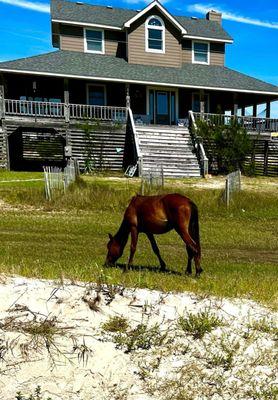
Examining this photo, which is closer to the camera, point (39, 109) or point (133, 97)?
point (39, 109)

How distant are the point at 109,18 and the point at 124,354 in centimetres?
3196

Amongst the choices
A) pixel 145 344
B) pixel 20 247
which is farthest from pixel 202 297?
pixel 20 247

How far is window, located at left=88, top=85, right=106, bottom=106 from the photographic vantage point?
1225 inches

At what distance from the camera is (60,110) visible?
90.2 feet

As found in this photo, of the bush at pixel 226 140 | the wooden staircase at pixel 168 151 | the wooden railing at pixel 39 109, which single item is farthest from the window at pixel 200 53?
the wooden railing at pixel 39 109

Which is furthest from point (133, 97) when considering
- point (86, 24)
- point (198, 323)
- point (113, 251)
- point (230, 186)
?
point (198, 323)

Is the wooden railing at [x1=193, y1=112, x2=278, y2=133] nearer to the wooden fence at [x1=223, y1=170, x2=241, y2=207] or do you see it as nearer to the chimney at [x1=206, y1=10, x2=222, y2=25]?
the wooden fence at [x1=223, y1=170, x2=241, y2=207]

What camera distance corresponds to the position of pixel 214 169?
92.0ft

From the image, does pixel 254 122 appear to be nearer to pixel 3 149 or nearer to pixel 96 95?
pixel 96 95

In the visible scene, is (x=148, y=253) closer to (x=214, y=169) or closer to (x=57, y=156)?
(x=214, y=169)

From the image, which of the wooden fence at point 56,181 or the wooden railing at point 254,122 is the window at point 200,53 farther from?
the wooden fence at point 56,181

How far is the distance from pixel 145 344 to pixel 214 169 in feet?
79.8

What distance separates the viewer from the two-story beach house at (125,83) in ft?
87.8

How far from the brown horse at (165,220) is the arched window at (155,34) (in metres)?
26.4
